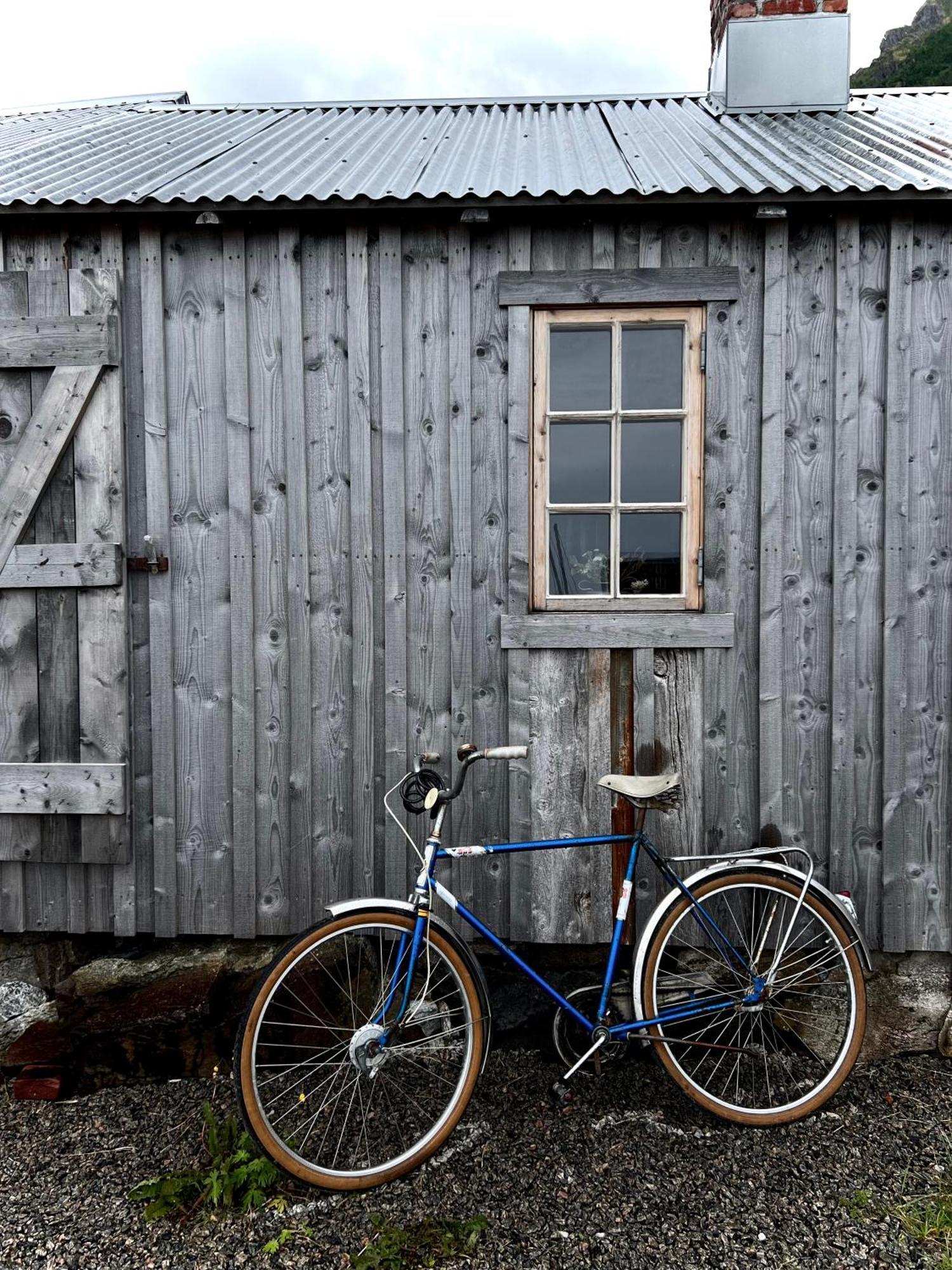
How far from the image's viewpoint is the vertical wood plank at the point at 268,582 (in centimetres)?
323

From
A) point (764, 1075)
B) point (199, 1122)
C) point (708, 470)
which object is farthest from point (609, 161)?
point (199, 1122)

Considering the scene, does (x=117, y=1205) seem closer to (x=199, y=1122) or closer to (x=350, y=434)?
(x=199, y=1122)

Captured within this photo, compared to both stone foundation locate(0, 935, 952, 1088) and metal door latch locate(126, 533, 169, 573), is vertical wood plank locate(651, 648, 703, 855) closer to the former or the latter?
stone foundation locate(0, 935, 952, 1088)

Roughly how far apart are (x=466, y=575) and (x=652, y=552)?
2.56ft

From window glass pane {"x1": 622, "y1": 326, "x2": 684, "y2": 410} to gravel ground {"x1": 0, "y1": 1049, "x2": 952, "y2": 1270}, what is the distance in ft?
8.94

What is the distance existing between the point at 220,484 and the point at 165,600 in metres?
0.53

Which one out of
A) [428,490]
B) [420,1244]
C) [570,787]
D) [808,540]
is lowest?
[420,1244]

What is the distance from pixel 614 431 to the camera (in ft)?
10.7

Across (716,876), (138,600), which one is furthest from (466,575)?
(716,876)

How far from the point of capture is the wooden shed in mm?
3172

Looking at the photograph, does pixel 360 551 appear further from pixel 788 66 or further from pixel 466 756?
pixel 788 66

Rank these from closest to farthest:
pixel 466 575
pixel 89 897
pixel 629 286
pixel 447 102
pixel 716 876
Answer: pixel 716 876 < pixel 629 286 < pixel 466 575 < pixel 89 897 < pixel 447 102

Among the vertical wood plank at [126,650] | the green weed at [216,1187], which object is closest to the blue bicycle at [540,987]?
the green weed at [216,1187]

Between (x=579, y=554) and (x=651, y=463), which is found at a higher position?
(x=651, y=463)
